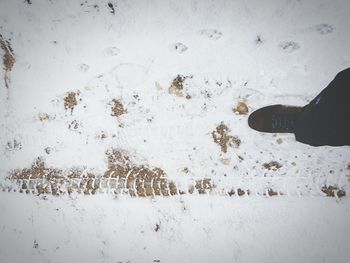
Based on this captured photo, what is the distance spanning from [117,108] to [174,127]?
1.19 ft

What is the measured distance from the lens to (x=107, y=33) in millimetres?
1553

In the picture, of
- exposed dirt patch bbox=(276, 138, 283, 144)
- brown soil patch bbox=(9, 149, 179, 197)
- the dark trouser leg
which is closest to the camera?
the dark trouser leg

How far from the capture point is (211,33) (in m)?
1.48

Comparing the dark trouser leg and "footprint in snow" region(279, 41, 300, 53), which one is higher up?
"footprint in snow" region(279, 41, 300, 53)

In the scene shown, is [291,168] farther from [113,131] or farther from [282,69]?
[113,131]

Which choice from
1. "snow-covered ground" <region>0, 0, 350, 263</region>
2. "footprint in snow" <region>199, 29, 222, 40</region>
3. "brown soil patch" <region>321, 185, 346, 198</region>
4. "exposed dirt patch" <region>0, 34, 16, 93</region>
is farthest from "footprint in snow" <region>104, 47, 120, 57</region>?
"brown soil patch" <region>321, 185, 346, 198</region>

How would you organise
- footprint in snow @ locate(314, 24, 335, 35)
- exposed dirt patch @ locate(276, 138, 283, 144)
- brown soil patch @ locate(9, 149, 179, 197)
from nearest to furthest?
1. footprint in snow @ locate(314, 24, 335, 35)
2. exposed dirt patch @ locate(276, 138, 283, 144)
3. brown soil patch @ locate(9, 149, 179, 197)

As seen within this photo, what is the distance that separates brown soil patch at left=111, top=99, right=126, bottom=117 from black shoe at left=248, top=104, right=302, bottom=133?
2.44ft

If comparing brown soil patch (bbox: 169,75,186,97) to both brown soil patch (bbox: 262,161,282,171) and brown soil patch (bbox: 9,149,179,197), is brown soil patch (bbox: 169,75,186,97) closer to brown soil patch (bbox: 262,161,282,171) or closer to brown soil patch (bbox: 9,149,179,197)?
brown soil patch (bbox: 9,149,179,197)

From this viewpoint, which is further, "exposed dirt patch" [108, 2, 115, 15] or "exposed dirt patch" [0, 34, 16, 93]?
"exposed dirt patch" [0, 34, 16, 93]

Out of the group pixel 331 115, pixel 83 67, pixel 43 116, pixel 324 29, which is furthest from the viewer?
pixel 43 116

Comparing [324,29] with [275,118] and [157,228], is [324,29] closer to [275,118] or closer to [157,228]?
[275,118]

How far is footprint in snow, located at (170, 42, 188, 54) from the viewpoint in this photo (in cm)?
151

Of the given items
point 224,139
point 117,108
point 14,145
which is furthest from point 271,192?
point 14,145
